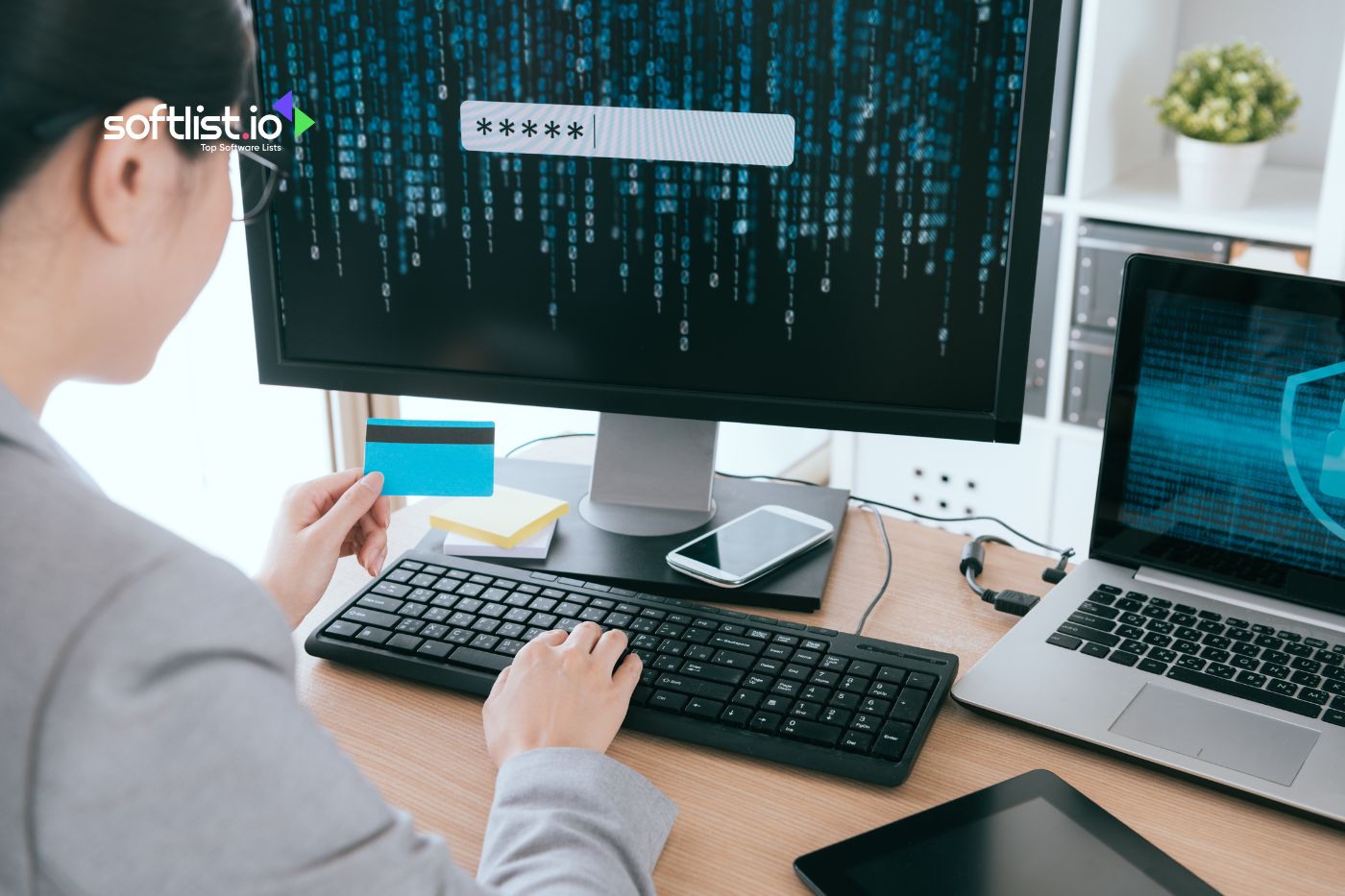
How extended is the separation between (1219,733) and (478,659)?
1.54ft

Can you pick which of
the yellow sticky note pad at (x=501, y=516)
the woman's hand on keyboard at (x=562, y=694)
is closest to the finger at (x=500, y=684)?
the woman's hand on keyboard at (x=562, y=694)

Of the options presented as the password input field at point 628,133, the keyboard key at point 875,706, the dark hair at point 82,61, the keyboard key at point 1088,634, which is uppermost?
the dark hair at point 82,61

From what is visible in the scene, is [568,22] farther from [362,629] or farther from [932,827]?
[932,827]

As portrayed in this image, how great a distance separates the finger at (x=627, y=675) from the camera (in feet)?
2.49

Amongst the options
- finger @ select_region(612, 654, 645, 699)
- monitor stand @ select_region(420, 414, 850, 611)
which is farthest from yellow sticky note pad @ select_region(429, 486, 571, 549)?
finger @ select_region(612, 654, 645, 699)

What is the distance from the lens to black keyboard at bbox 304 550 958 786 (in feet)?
2.41

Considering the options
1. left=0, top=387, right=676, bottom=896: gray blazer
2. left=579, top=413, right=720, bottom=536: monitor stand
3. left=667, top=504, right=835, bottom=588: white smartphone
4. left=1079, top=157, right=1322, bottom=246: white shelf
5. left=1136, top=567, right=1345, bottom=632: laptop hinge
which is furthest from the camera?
left=1079, top=157, right=1322, bottom=246: white shelf

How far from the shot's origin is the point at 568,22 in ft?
2.85

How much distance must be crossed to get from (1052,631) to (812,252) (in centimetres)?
32

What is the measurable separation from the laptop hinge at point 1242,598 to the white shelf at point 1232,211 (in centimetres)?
117

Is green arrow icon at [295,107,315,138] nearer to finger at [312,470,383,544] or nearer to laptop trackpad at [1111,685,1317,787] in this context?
finger at [312,470,383,544]

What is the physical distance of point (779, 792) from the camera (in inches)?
27.9

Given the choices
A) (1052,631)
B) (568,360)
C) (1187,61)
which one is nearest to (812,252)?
(568,360)

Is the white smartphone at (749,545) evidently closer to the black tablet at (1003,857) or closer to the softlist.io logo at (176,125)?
the black tablet at (1003,857)
